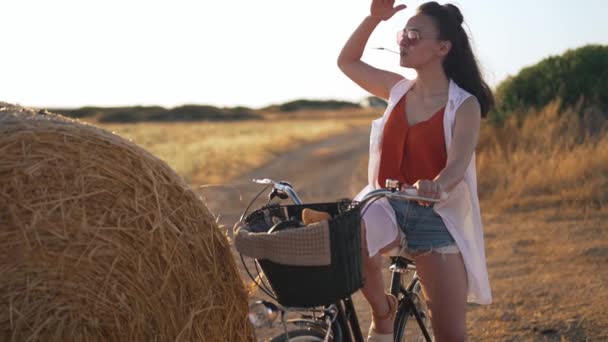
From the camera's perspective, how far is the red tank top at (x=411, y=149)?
3.71 meters

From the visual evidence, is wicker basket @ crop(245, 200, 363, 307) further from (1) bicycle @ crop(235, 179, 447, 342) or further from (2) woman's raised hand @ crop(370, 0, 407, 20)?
(2) woman's raised hand @ crop(370, 0, 407, 20)

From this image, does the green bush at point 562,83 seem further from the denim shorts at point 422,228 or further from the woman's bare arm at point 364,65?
the denim shorts at point 422,228

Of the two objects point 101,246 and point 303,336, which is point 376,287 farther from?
point 101,246

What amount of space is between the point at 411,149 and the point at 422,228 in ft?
1.07

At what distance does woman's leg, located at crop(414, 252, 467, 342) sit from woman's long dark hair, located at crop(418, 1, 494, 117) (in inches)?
24.7

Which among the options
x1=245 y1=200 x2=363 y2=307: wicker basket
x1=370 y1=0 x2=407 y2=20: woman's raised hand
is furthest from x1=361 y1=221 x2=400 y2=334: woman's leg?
x1=370 y1=0 x2=407 y2=20: woman's raised hand

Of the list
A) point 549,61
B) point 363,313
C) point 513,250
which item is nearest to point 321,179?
point 549,61

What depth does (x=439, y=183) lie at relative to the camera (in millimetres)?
3416

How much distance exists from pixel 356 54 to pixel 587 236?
555 cm

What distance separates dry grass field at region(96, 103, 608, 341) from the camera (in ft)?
20.4

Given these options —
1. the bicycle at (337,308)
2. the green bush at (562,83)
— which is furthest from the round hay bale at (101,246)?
the green bush at (562,83)

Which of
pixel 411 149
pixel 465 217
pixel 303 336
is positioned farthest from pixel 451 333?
pixel 411 149

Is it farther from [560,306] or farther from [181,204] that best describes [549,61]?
[181,204]

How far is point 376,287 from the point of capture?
3594 mm
